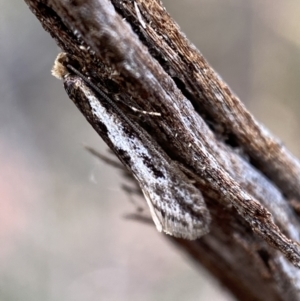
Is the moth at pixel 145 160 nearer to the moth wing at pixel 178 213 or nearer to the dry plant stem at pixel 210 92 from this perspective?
the moth wing at pixel 178 213

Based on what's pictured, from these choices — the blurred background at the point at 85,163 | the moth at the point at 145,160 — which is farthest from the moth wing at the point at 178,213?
the blurred background at the point at 85,163

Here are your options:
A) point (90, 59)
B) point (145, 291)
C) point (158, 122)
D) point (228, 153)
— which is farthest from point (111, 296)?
point (90, 59)

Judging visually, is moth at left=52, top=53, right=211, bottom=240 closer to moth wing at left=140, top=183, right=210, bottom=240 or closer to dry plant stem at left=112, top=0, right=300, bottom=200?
→ moth wing at left=140, top=183, right=210, bottom=240

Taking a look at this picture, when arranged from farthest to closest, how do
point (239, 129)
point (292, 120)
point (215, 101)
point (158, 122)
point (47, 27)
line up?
point (292, 120) → point (239, 129) → point (215, 101) → point (158, 122) → point (47, 27)

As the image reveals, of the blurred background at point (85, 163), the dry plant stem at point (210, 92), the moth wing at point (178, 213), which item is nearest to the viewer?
the dry plant stem at point (210, 92)

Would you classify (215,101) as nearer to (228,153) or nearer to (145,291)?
(228,153)

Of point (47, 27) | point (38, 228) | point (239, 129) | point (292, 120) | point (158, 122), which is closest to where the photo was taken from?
point (47, 27)

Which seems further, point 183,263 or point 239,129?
point 183,263

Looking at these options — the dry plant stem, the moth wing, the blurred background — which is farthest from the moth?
the blurred background
